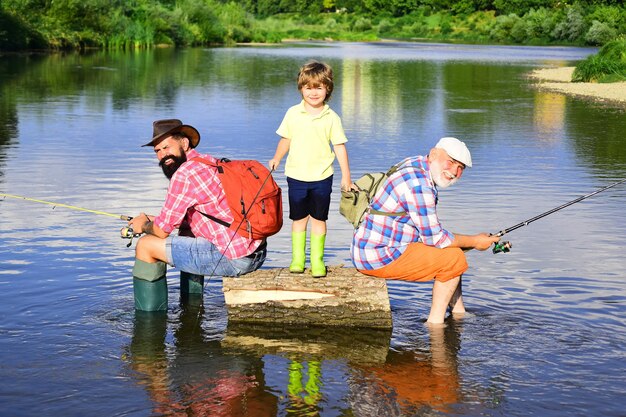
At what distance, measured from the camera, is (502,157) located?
15531 millimetres

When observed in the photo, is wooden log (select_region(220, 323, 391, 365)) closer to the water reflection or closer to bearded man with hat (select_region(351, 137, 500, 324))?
the water reflection

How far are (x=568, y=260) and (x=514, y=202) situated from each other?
263 centimetres

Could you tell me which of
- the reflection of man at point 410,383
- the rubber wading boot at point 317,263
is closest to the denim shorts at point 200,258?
the rubber wading boot at point 317,263

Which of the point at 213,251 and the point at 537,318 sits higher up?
the point at 213,251

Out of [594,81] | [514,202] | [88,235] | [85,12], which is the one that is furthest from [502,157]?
[85,12]

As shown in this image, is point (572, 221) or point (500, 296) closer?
point (500, 296)

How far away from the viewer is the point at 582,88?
98.1ft

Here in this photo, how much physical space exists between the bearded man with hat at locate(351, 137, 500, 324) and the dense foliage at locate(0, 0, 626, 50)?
40.1 metres

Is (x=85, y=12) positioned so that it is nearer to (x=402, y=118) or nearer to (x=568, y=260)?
(x=402, y=118)

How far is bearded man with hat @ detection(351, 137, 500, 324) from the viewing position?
6.67m

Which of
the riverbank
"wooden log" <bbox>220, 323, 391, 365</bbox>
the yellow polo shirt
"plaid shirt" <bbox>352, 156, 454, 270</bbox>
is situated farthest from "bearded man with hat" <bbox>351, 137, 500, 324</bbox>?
the riverbank

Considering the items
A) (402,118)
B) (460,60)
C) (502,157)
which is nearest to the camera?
(502,157)

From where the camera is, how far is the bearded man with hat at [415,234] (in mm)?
6668

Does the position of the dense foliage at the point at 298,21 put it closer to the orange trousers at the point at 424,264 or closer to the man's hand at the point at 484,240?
Result: the orange trousers at the point at 424,264
